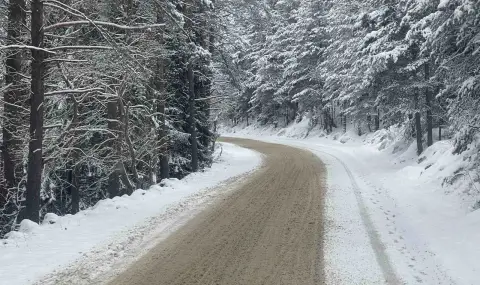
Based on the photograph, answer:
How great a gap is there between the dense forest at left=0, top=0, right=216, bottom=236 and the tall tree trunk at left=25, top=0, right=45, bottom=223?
0.07 ft

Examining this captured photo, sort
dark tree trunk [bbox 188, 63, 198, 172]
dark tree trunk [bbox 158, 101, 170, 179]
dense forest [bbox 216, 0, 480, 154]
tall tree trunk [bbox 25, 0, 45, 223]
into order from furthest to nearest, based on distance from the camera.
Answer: dark tree trunk [bbox 188, 63, 198, 172] < dark tree trunk [bbox 158, 101, 170, 179] < dense forest [bbox 216, 0, 480, 154] < tall tree trunk [bbox 25, 0, 45, 223]

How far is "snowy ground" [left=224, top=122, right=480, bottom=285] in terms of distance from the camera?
5.56m

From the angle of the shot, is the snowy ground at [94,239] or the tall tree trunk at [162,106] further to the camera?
the tall tree trunk at [162,106]

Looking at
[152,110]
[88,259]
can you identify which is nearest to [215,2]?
[152,110]

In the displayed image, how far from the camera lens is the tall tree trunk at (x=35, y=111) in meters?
8.47

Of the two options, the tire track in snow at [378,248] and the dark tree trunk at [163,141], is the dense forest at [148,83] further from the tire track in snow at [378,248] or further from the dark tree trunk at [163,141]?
the tire track in snow at [378,248]

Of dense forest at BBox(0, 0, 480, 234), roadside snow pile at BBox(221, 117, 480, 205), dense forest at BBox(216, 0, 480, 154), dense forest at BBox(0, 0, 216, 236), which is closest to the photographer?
→ dense forest at BBox(0, 0, 216, 236)

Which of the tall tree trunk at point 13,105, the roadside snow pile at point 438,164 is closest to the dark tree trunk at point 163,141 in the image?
the tall tree trunk at point 13,105

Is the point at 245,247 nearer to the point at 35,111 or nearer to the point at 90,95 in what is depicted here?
the point at 35,111

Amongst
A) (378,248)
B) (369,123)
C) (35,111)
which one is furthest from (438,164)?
(369,123)

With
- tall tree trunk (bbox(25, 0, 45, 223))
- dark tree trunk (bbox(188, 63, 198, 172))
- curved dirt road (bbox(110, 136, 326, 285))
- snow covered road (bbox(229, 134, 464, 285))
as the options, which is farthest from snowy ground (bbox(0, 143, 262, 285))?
dark tree trunk (bbox(188, 63, 198, 172))

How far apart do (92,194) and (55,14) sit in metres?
7.26

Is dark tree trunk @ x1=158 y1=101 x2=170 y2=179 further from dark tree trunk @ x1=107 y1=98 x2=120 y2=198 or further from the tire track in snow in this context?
the tire track in snow

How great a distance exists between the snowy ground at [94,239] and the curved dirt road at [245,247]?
41 cm
